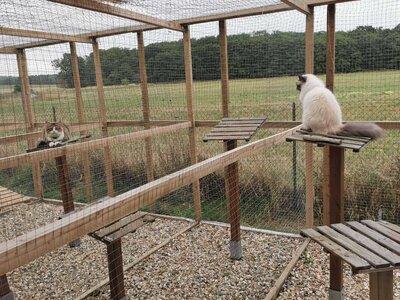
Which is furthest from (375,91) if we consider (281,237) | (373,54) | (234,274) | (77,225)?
(77,225)

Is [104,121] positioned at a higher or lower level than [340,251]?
higher

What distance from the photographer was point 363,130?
8.85 feet

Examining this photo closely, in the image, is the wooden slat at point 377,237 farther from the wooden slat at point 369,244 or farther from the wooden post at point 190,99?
the wooden post at point 190,99

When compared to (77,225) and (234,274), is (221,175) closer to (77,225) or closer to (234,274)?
(234,274)

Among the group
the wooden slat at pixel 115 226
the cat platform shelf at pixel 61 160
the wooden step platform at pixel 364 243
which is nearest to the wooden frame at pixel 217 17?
the cat platform shelf at pixel 61 160

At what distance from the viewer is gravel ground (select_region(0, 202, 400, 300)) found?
10.4 feet

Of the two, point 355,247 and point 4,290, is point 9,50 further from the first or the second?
point 355,247

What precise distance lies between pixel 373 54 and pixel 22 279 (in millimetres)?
4145

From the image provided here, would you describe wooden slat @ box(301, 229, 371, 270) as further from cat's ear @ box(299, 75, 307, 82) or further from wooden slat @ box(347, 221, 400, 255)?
cat's ear @ box(299, 75, 307, 82)

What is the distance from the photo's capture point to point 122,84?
3.68 meters

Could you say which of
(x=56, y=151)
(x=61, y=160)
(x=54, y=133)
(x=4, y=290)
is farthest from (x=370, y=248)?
(x=54, y=133)

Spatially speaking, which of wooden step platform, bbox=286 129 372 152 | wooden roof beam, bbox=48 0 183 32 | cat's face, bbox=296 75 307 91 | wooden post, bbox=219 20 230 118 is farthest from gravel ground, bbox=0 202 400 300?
wooden roof beam, bbox=48 0 183 32

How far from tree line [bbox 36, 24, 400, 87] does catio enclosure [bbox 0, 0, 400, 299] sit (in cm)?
1

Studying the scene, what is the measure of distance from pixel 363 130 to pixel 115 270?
7.35ft
